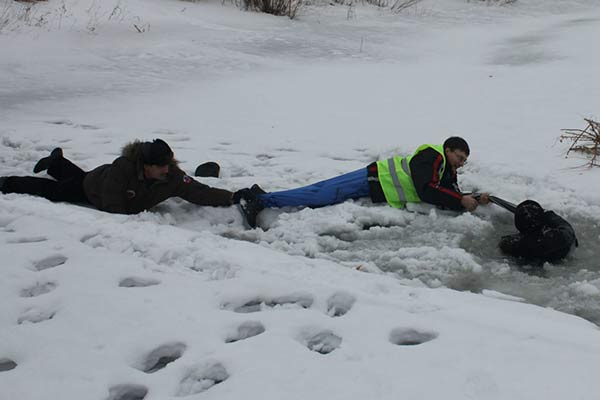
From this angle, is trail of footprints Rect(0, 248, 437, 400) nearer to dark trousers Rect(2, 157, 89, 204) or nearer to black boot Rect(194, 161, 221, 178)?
dark trousers Rect(2, 157, 89, 204)

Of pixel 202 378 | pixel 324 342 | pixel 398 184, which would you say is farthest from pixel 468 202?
pixel 202 378

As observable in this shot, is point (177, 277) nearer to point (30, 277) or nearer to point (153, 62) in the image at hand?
point (30, 277)

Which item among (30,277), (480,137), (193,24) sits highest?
(193,24)

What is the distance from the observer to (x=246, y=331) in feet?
9.66

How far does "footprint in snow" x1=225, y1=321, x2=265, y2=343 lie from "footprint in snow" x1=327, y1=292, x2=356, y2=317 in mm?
355

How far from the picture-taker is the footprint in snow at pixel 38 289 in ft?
10.7

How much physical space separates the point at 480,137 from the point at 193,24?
22.8ft

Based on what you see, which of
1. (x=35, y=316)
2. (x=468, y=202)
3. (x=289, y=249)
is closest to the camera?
(x=35, y=316)

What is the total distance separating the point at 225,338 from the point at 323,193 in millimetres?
2127

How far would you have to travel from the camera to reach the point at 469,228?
14.5 feet

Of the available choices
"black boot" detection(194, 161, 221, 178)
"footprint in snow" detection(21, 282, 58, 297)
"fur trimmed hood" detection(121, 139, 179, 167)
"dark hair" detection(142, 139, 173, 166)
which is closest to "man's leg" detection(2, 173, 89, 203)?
"fur trimmed hood" detection(121, 139, 179, 167)

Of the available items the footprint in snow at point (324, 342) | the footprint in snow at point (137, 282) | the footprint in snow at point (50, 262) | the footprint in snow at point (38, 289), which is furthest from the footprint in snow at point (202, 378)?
the footprint in snow at point (50, 262)

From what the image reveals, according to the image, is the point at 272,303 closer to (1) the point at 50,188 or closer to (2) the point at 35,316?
(2) the point at 35,316

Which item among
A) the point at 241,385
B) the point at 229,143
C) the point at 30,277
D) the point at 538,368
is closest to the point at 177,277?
the point at 30,277
